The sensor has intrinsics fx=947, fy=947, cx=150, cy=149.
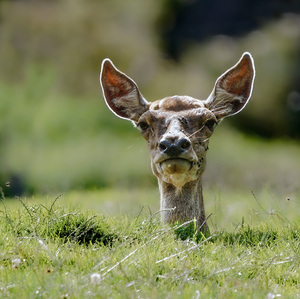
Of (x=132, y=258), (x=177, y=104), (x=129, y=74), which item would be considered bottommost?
(x=129, y=74)

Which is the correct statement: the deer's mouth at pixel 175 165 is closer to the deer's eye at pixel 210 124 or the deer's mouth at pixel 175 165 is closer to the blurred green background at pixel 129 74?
the deer's eye at pixel 210 124

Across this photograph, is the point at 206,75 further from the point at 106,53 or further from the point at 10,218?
the point at 10,218

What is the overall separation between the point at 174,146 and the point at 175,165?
0.59 feet

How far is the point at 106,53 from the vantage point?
1000 inches

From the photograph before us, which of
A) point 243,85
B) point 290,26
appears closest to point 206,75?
point 290,26

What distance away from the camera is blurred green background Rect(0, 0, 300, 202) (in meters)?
20.5

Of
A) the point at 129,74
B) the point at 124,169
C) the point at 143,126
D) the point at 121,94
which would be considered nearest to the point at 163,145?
the point at 143,126

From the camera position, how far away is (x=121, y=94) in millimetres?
8773

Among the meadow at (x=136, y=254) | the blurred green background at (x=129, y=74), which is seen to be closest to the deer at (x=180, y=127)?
the meadow at (x=136, y=254)

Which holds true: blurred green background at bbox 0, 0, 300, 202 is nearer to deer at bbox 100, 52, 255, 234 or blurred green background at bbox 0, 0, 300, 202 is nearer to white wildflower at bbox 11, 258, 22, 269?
deer at bbox 100, 52, 255, 234

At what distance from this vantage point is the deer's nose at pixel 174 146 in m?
7.74

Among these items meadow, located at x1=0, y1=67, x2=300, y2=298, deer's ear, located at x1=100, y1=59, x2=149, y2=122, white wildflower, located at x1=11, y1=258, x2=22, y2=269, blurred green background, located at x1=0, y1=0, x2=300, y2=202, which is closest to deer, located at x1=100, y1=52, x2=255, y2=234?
deer's ear, located at x1=100, y1=59, x2=149, y2=122

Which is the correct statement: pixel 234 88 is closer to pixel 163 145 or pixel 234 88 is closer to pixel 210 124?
pixel 210 124

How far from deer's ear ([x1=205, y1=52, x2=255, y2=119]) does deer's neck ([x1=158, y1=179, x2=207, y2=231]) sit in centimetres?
82
